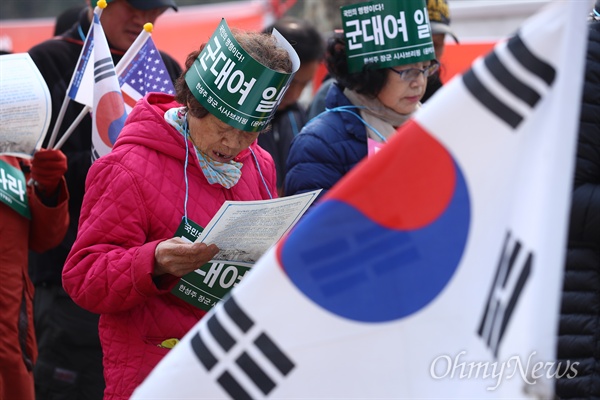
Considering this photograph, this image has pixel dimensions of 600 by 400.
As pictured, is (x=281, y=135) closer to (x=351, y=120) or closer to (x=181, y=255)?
(x=351, y=120)

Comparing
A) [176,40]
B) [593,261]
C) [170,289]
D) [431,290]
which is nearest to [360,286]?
[431,290]

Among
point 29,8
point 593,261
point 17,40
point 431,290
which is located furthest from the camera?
point 29,8

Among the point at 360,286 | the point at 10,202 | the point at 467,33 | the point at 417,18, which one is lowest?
the point at 467,33

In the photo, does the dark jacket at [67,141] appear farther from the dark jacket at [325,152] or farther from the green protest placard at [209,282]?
the green protest placard at [209,282]

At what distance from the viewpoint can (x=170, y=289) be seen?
10.2ft

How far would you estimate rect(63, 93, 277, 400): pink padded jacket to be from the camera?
3006mm

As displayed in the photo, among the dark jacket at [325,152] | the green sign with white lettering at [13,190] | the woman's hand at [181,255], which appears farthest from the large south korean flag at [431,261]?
the green sign with white lettering at [13,190]

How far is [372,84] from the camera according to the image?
4.07 metres

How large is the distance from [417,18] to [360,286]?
2.38m

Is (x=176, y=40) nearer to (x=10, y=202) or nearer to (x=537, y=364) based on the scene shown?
(x=10, y=202)

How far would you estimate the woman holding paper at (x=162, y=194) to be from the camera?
3.01 meters

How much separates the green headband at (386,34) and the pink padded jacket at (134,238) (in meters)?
1.09

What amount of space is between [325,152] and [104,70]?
3.00 ft

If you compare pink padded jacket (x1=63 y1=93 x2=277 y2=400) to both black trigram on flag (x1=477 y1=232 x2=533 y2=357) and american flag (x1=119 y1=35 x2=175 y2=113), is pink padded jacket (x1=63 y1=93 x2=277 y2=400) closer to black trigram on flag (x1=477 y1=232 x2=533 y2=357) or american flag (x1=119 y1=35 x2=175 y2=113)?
american flag (x1=119 y1=35 x2=175 y2=113)
